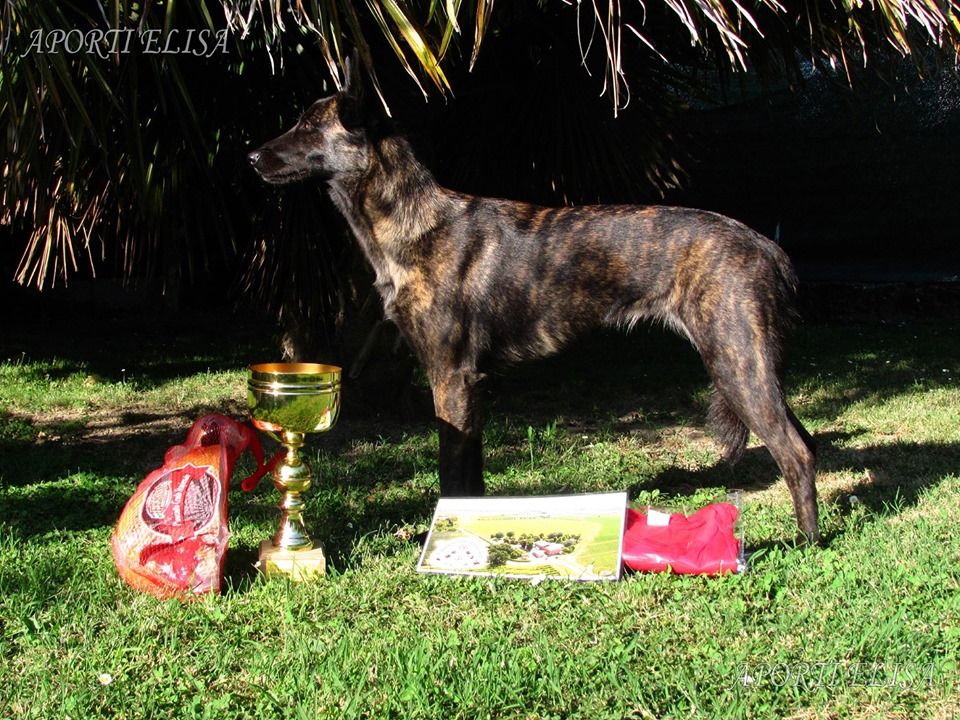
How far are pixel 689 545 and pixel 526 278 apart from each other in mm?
1273

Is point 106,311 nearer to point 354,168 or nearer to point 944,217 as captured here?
point 354,168

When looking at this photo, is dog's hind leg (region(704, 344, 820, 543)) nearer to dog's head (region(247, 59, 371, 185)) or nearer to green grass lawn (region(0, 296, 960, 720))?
green grass lawn (region(0, 296, 960, 720))

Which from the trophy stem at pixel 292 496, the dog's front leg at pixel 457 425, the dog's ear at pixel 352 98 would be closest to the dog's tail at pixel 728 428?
the dog's front leg at pixel 457 425

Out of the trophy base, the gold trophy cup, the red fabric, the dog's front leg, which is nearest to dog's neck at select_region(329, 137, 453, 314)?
the dog's front leg

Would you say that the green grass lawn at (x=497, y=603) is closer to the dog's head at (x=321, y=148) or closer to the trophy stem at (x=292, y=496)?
the trophy stem at (x=292, y=496)

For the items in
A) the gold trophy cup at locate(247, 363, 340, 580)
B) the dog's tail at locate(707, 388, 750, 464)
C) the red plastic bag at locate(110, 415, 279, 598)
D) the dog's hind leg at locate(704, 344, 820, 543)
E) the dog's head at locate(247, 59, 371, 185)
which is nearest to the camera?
the red plastic bag at locate(110, 415, 279, 598)

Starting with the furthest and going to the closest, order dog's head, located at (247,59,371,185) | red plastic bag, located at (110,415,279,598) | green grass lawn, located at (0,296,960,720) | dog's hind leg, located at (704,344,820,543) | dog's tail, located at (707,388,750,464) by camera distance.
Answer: dog's tail, located at (707,388,750,464) < dog's head, located at (247,59,371,185) < dog's hind leg, located at (704,344,820,543) < red plastic bag, located at (110,415,279,598) < green grass lawn, located at (0,296,960,720)

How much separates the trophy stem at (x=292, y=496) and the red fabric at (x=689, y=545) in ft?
3.85

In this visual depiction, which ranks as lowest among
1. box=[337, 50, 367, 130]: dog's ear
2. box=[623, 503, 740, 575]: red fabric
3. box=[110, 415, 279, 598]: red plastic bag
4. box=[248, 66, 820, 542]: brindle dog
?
box=[623, 503, 740, 575]: red fabric

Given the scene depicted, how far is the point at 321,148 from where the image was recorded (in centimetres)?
410

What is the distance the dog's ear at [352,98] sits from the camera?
3.96 m

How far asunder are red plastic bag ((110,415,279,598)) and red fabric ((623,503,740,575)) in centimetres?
145

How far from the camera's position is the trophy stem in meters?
3.58

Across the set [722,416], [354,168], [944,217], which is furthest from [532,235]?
[944,217]
